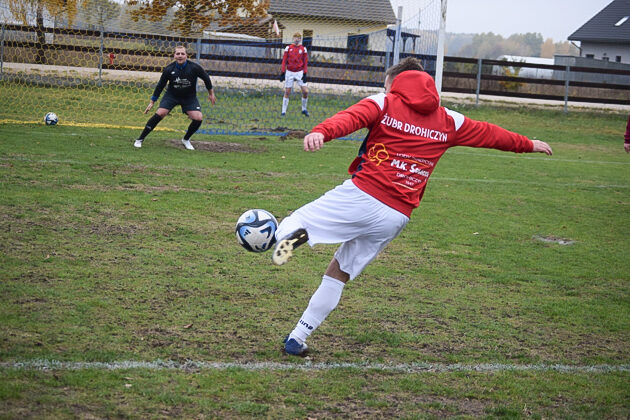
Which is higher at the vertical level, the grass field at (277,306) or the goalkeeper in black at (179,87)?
the goalkeeper in black at (179,87)

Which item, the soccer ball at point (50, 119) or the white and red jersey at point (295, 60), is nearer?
the soccer ball at point (50, 119)

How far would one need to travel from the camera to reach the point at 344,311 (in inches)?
222

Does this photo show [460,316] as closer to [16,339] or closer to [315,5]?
[16,339]

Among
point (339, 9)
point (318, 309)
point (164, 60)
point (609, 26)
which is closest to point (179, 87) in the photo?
point (164, 60)

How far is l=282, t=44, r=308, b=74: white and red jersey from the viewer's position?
66.8 ft

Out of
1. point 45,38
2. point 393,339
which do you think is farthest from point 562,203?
point 45,38

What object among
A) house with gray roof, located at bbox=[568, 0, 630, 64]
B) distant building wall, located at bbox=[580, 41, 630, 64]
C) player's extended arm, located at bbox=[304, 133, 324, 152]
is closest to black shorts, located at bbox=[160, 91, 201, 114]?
player's extended arm, located at bbox=[304, 133, 324, 152]

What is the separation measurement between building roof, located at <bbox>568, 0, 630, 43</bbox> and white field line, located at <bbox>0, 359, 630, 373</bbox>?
176 ft

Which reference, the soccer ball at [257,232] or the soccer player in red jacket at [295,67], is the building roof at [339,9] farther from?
the soccer ball at [257,232]

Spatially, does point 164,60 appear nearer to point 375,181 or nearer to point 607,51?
point 375,181

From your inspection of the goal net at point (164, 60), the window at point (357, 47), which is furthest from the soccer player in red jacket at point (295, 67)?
the window at point (357, 47)

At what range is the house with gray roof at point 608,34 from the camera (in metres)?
53.2

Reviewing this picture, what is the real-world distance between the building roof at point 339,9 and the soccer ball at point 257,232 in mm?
27321

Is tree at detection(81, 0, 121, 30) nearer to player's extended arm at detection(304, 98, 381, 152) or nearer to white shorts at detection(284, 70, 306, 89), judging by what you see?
white shorts at detection(284, 70, 306, 89)
